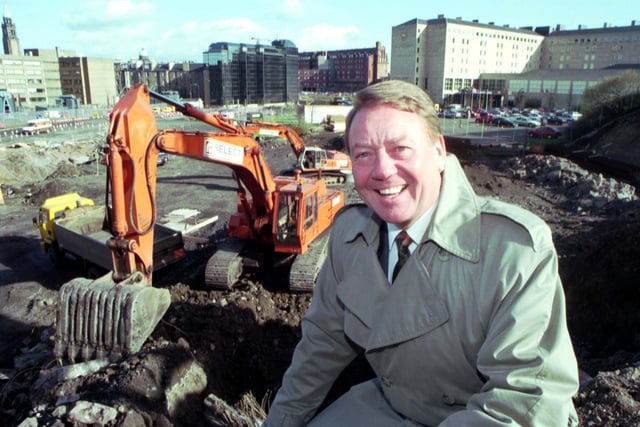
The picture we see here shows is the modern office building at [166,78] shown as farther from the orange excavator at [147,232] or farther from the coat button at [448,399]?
the coat button at [448,399]

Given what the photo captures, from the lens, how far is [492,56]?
8731cm

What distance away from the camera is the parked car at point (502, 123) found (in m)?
44.9

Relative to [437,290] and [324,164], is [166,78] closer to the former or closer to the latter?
[324,164]

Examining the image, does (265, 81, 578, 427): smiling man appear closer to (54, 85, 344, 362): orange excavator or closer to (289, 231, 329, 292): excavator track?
(54, 85, 344, 362): orange excavator

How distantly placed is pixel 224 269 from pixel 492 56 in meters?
90.1

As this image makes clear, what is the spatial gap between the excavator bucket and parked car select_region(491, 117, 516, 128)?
4436 centimetres

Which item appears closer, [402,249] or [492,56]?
[402,249]

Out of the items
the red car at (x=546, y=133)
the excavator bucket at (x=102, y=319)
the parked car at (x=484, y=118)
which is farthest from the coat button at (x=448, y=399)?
the parked car at (x=484, y=118)

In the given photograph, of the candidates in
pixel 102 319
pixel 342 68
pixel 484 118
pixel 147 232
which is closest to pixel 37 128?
pixel 147 232

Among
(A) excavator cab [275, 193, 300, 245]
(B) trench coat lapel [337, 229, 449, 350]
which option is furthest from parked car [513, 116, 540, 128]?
(B) trench coat lapel [337, 229, 449, 350]

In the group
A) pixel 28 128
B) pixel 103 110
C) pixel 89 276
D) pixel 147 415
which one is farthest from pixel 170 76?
pixel 147 415

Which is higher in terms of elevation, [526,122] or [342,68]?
[342,68]

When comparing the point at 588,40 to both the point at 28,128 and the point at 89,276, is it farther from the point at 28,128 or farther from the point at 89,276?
the point at 89,276

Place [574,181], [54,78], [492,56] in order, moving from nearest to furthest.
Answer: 1. [574,181]
2. [54,78]
3. [492,56]
